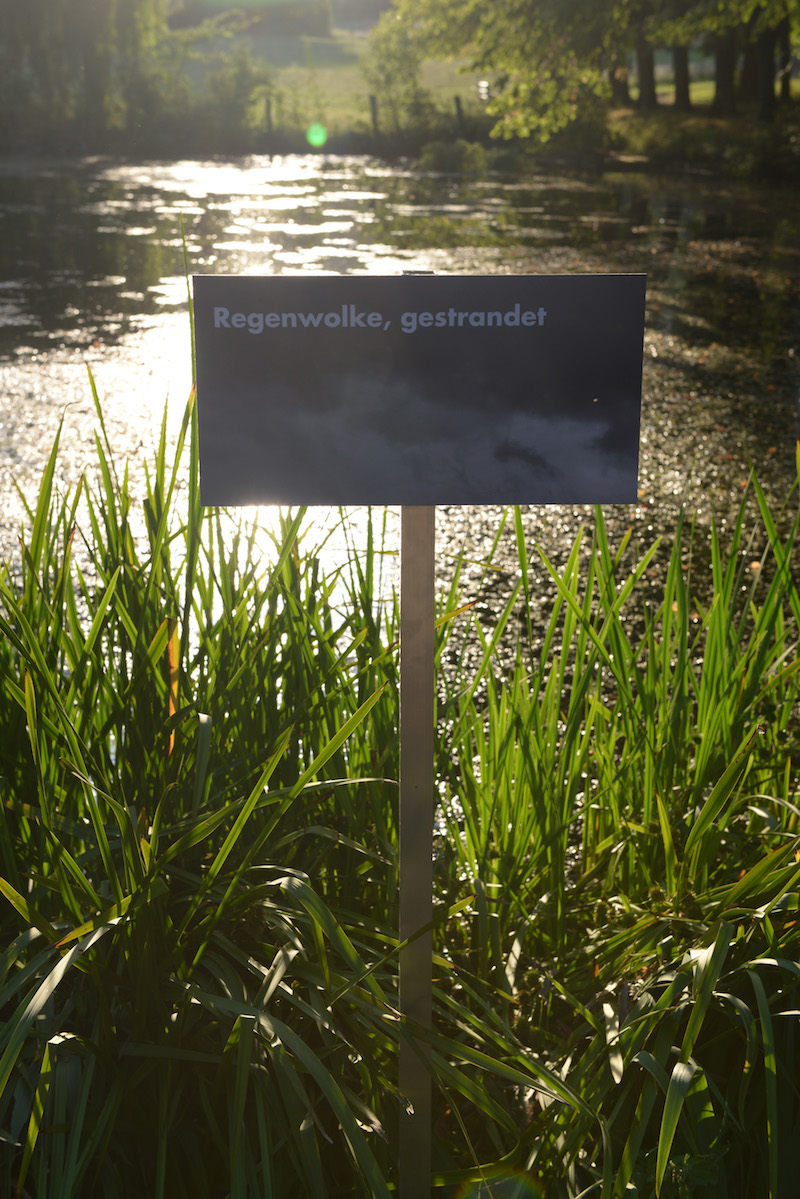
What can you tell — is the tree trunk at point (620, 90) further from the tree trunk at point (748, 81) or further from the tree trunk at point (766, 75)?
the tree trunk at point (766, 75)

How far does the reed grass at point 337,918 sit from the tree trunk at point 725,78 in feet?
82.4

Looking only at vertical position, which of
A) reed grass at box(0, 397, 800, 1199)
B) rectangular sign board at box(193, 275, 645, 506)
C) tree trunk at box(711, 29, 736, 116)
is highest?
tree trunk at box(711, 29, 736, 116)

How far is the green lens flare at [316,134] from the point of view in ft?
75.7

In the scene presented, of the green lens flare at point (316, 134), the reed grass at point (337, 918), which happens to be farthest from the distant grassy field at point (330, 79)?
the reed grass at point (337, 918)

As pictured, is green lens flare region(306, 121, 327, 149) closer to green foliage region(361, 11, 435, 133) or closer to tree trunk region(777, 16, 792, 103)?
green foliage region(361, 11, 435, 133)

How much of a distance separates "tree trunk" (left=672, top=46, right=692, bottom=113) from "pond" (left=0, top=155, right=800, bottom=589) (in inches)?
306

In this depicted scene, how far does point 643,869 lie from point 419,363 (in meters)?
0.82

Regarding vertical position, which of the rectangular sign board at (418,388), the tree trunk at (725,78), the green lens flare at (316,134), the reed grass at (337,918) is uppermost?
the tree trunk at (725,78)

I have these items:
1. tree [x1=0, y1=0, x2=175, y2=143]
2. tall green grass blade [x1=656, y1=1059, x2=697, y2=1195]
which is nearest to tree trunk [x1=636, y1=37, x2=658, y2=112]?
tree [x1=0, y1=0, x2=175, y2=143]

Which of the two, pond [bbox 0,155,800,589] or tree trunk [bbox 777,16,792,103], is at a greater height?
tree trunk [bbox 777,16,792,103]

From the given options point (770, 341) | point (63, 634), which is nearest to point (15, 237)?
point (770, 341)

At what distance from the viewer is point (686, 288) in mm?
8570

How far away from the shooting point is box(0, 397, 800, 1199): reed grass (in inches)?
42.1

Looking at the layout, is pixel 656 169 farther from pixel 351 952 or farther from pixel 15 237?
pixel 351 952
